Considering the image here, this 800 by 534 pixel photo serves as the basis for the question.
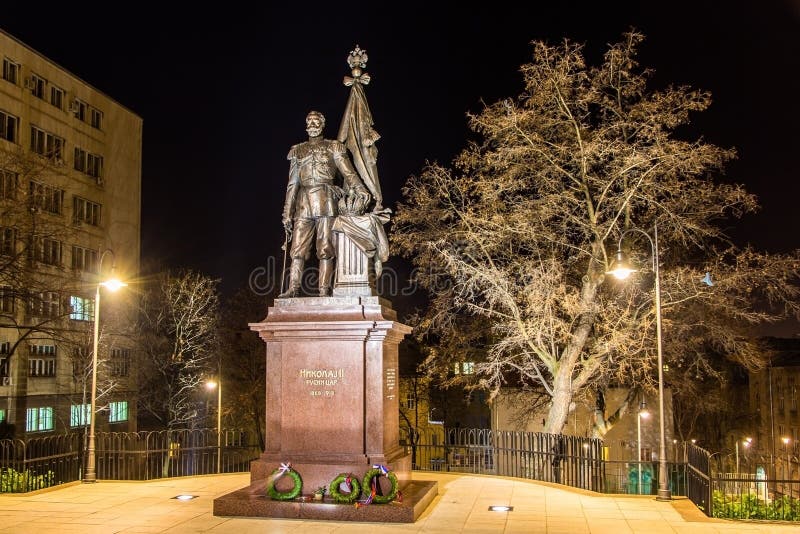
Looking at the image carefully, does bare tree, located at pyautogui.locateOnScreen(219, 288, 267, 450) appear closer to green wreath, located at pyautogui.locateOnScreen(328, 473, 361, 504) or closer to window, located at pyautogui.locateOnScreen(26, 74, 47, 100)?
window, located at pyautogui.locateOnScreen(26, 74, 47, 100)

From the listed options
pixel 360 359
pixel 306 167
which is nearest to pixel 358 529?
pixel 360 359

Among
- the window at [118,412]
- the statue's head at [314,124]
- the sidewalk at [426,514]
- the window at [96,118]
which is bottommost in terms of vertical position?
the window at [118,412]

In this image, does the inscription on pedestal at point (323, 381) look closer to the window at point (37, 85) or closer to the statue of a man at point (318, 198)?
the statue of a man at point (318, 198)

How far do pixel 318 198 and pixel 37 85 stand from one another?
3530cm

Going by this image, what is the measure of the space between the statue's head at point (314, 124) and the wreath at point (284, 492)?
19.1 ft

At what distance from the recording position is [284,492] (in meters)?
12.5

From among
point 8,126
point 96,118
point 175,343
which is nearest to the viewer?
point 175,343

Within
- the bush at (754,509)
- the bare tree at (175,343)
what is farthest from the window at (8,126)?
the bush at (754,509)

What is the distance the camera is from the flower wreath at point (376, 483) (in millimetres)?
12133

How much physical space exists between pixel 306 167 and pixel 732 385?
75.5 meters

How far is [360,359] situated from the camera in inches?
507

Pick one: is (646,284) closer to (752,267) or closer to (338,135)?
(752,267)

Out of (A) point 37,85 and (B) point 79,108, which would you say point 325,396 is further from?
(B) point 79,108

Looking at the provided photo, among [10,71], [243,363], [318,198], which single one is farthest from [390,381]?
[243,363]
